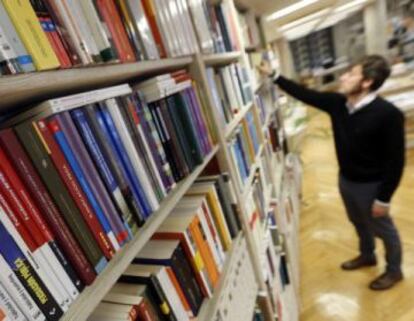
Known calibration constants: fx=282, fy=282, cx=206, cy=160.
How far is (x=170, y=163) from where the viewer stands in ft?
2.64

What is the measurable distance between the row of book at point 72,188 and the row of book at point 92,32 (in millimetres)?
76

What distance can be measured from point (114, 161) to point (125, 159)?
0.03 meters

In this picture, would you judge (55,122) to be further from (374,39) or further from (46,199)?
(374,39)

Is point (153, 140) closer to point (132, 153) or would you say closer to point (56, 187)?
point (132, 153)

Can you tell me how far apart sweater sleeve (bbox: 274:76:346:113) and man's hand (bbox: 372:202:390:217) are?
0.67 meters

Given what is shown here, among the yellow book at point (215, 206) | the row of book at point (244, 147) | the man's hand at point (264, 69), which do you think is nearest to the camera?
the yellow book at point (215, 206)

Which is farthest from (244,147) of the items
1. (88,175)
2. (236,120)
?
(88,175)

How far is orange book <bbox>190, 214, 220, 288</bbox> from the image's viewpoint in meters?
0.85

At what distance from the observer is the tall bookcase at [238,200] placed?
48 centimetres

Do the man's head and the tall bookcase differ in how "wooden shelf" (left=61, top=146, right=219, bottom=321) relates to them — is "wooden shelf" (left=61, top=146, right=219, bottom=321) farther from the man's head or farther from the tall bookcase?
the man's head

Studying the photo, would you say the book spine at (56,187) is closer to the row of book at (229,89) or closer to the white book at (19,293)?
the white book at (19,293)

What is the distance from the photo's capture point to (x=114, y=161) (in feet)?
1.94

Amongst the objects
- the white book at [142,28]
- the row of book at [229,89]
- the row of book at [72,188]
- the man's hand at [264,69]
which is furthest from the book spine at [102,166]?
the man's hand at [264,69]

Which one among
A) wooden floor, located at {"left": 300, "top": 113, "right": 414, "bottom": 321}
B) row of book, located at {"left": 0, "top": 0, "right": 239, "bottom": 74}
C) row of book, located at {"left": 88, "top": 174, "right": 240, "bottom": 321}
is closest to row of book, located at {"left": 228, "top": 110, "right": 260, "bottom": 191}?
row of book, located at {"left": 88, "top": 174, "right": 240, "bottom": 321}
